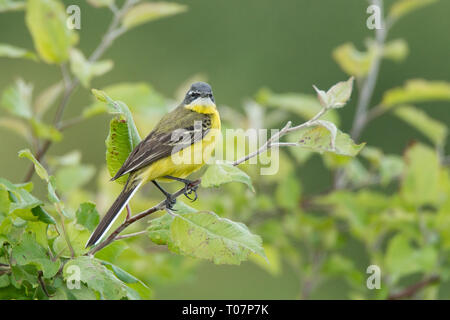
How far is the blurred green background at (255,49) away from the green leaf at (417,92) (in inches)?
146

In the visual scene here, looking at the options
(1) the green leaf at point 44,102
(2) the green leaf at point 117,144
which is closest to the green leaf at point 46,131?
(1) the green leaf at point 44,102

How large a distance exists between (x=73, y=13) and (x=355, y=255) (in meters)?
4.40

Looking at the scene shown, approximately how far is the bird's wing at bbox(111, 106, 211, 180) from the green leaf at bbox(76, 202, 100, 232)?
0.40 feet

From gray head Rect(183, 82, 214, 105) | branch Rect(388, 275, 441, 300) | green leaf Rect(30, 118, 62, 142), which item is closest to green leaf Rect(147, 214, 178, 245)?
green leaf Rect(30, 118, 62, 142)

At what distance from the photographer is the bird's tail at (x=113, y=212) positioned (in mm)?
1504

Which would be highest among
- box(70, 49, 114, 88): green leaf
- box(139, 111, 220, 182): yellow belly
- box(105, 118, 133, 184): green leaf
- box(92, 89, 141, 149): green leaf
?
box(70, 49, 114, 88): green leaf

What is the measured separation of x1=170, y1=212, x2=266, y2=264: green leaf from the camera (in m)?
1.38

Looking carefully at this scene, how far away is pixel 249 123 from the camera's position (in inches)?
128

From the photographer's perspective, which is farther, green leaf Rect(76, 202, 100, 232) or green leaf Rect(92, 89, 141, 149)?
green leaf Rect(76, 202, 100, 232)

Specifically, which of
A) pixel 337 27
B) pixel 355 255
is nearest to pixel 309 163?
pixel 355 255

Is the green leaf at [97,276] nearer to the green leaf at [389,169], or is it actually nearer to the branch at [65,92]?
the branch at [65,92]

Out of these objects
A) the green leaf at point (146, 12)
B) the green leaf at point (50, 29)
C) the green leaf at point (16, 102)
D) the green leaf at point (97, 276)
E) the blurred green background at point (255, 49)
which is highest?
the blurred green background at point (255, 49)

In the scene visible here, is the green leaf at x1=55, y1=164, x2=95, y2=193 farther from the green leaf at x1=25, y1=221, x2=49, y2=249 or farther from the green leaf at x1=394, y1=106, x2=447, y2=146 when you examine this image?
the green leaf at x1=394, y1=106, x2=447, y2=146
